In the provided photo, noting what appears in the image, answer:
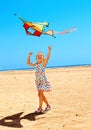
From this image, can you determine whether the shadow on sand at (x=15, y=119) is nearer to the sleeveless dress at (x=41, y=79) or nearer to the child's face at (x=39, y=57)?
the sleeveless dress at (x=41, y=79)

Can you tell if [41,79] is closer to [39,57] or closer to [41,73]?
[41,73]

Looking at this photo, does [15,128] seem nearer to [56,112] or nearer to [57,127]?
[57,127]

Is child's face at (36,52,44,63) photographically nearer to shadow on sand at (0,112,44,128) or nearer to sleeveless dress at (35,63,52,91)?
sleeveless dress at (35,63,52,91)

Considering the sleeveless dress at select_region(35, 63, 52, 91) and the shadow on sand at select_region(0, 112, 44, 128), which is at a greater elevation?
the sleeveless dress at select_region(35, 63, 52, 91)

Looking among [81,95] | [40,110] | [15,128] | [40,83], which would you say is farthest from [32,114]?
[81,95]

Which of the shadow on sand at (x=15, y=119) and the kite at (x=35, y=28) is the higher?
the kite at (x=35, y=28)

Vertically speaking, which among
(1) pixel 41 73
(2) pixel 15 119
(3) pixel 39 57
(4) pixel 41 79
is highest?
(3) pixel 39 57

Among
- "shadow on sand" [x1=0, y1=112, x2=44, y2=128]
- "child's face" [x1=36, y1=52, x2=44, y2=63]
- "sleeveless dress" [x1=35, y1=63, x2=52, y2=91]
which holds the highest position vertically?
"child's face" [x1=36, y1=52, x2=44, y2=63]

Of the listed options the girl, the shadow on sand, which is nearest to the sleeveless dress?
the girl

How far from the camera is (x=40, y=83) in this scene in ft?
41.0

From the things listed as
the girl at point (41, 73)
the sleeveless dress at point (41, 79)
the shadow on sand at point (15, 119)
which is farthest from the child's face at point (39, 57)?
the shadow on sand at point (15, 119)

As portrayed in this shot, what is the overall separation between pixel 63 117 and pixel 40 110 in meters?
1.30

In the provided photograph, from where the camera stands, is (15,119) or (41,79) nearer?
(15,119)

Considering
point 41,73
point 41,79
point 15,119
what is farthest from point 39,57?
point 15,119
